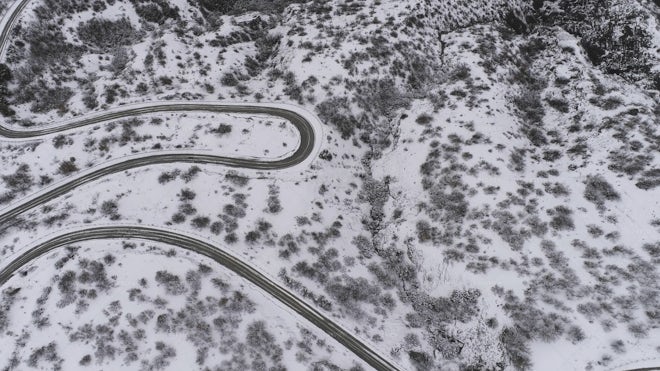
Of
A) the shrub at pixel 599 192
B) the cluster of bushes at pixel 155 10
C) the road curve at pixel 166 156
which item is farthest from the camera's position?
the cluster of bushes at pixel 155 10

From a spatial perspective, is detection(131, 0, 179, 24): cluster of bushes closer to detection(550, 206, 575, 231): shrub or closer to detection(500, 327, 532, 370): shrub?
detection(550, 206, 575, 231): shrub

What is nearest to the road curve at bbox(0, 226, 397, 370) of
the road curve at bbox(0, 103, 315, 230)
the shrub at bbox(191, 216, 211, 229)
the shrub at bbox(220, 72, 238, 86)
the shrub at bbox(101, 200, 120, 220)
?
the shrub at bbox(101, 200, 120, 220)

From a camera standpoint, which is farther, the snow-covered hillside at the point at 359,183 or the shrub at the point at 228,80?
the shrub at the point at 228,80

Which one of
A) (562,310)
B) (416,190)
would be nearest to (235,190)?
(416,190)

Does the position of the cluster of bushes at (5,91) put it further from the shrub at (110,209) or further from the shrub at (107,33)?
the shrub at (110,209)

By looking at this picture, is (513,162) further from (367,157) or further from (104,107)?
(104,107)

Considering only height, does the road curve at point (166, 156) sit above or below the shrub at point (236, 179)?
above

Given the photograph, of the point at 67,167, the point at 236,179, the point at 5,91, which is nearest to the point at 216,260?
the point at 236,179

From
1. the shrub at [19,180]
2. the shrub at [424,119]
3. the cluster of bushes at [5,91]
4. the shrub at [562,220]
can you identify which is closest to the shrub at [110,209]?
the shrub at [19,180]
